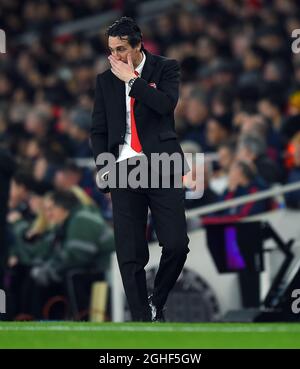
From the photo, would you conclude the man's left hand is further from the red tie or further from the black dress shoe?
the black dress shoe

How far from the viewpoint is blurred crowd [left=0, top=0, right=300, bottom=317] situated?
15.2 metres

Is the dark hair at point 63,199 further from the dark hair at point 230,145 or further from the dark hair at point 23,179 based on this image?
the dark hair at point 230,145

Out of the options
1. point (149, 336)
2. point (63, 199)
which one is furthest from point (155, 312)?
point (63, 199)

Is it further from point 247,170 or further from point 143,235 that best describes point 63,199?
point 143,235

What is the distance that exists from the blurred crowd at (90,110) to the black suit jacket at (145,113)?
283 cm

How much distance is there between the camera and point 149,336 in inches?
357

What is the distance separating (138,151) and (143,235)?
1.96 ft

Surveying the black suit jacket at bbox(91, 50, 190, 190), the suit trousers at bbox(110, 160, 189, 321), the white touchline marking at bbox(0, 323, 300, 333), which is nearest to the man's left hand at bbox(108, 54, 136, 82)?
the black suit jacket at bbox(91, 50, 190, 190)

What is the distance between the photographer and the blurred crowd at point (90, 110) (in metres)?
15.2

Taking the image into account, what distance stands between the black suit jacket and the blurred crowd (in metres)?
2.83

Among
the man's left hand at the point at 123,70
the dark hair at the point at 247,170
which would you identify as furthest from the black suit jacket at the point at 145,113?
the dark hair at the point at 247,170

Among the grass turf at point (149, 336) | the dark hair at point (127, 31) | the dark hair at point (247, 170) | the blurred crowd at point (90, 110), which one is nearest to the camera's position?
the grass turf at point (149, 336)
